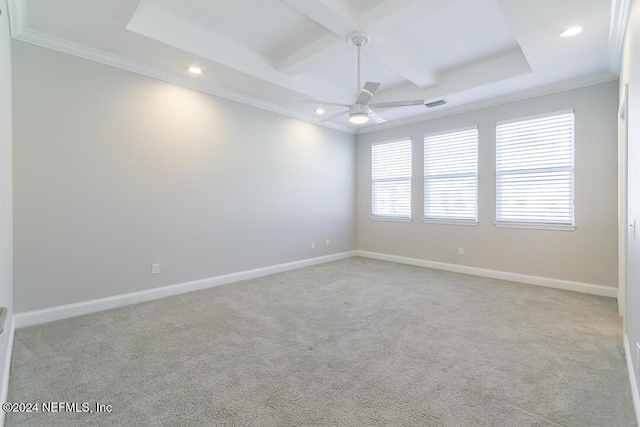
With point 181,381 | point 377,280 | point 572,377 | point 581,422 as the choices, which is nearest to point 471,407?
point 581,422

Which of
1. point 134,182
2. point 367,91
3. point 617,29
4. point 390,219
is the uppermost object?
point 617,29

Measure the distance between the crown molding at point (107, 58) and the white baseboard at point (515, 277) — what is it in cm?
379

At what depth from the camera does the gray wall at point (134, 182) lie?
3.00 metres

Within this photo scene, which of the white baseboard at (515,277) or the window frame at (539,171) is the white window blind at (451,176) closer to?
the window frame at (539,171)

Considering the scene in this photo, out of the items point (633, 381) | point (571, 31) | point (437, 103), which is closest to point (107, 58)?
point (437, 103)

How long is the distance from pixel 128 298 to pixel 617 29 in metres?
5.78

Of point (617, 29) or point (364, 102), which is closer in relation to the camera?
point (617, 29)

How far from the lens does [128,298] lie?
11.7 feet

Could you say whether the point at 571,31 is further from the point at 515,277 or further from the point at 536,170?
the point at 515,277

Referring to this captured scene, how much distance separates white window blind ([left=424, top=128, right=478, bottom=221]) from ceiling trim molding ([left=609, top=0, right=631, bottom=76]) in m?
1.83

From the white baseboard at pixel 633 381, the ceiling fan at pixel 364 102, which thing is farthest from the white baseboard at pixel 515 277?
the ceiling fan at pixel 364 102

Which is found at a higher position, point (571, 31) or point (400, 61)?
point (400, 61)

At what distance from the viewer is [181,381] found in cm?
206

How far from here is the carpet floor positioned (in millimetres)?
1755
